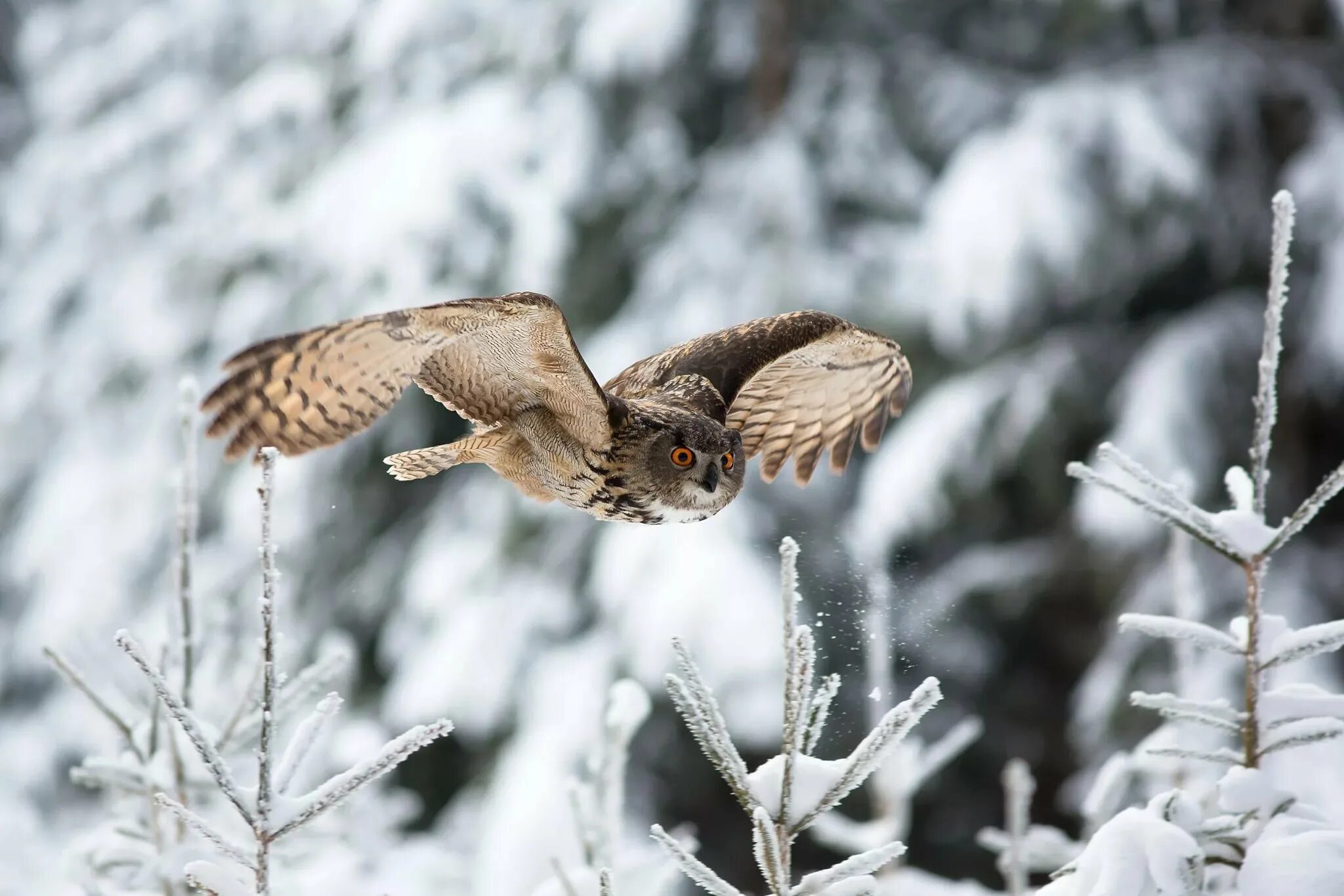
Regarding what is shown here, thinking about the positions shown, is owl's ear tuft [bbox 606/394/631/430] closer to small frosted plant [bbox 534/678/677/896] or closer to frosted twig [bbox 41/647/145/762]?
small frosted plant [bbox 534/678/677/896]

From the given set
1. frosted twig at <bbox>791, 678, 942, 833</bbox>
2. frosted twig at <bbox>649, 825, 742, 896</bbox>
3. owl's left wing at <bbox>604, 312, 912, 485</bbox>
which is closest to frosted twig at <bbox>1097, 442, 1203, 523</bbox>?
frosted twig at <bbox>791, 678, 942, 833</bbox>

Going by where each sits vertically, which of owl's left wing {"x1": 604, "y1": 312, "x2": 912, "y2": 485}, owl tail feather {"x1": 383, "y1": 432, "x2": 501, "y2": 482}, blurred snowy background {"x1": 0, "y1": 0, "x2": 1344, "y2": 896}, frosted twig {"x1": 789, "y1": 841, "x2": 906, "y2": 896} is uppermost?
blurred snowy background {"x1": 0, "y1": 0, "x2": 1344, "y2": 896}

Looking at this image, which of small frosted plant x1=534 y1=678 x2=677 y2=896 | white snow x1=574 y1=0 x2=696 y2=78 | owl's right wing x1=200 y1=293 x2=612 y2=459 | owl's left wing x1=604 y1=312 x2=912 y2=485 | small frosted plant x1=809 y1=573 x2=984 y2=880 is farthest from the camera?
white snow x1=574 y1=0 x2=696 y2=78

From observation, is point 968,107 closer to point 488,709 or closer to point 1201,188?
point 1201,188

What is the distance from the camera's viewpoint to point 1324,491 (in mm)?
1196

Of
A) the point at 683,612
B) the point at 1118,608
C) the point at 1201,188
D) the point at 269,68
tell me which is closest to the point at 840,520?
the point at 683,612

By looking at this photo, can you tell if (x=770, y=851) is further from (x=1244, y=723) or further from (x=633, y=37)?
(x=633, y=37)

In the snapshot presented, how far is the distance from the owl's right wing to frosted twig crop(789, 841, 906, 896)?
1.81 feet

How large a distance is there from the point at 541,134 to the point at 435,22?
0.72 meters

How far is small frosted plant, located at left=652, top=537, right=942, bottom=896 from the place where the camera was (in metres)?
1.08

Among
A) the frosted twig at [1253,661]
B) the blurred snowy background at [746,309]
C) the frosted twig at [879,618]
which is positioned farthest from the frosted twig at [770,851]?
the blurred snowy background at [746,309]

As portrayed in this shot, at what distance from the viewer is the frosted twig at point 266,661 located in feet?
3.36

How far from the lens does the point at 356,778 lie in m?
1.12

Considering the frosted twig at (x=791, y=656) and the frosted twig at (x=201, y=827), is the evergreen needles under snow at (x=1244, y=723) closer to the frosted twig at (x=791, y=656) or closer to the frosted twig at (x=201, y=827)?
the frosted twig at (x=791, y=656)
